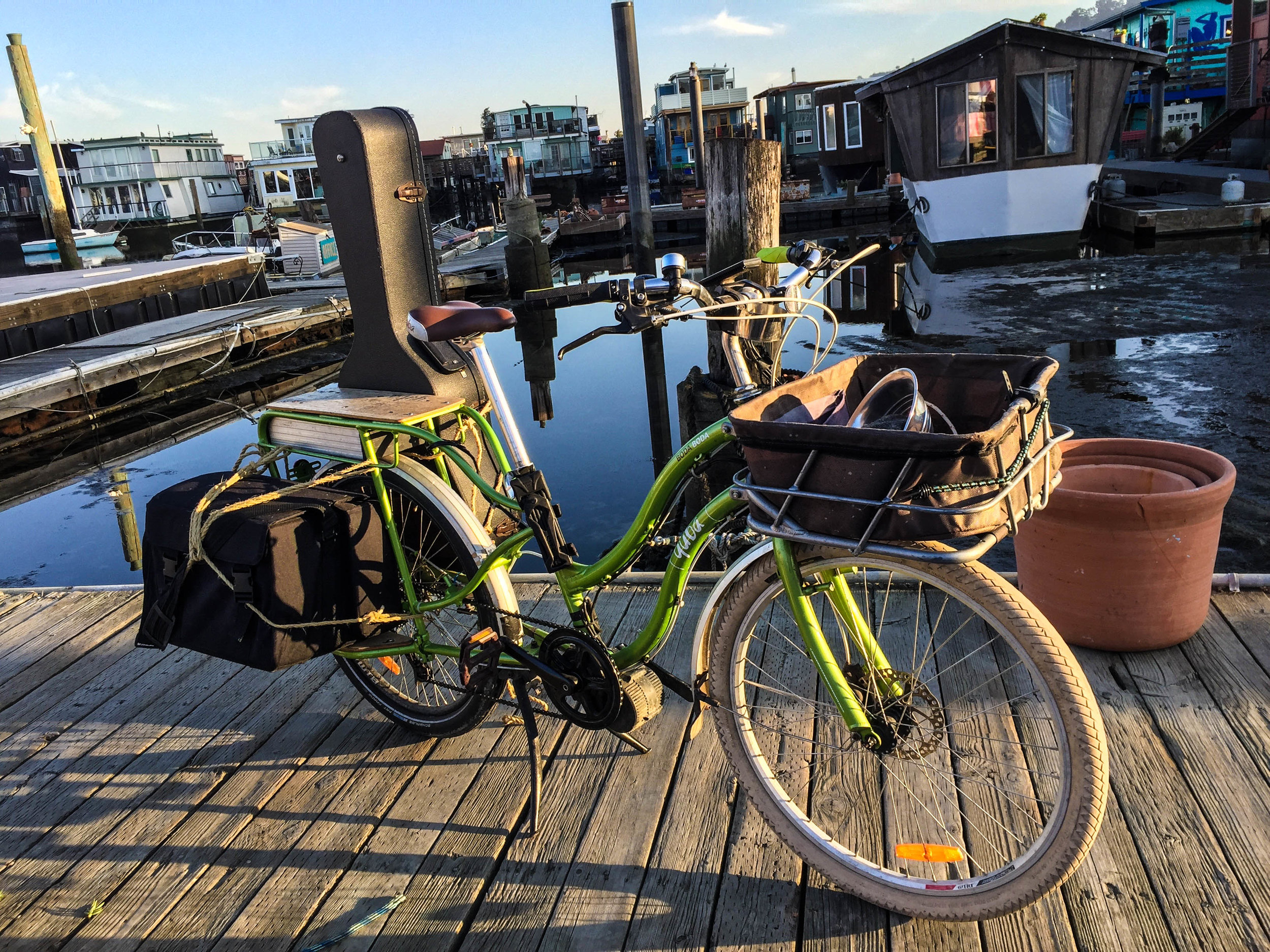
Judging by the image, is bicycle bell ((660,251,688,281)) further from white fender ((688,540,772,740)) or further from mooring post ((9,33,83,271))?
mooring post ((9,33,83,271))

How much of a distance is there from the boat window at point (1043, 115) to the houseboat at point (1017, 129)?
20 mm

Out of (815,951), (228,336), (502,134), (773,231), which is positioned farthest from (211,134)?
(815,951)

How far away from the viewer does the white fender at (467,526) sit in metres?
2.29

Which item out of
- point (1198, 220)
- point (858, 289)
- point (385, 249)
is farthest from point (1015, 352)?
point (1198, 220)

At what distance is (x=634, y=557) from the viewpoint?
6.82 feet

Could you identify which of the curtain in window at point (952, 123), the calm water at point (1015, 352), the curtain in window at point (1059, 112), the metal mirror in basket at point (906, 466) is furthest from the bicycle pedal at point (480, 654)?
the curtain in window at point (1059, 112)

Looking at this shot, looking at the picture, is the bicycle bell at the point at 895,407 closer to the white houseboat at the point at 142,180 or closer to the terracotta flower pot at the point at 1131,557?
the terracotta flower pot at the point at 1131,557

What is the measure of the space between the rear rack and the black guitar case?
5.01 feet

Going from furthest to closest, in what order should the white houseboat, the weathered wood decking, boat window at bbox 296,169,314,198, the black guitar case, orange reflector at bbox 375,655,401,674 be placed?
1. the white houseboat
2. boat window at bbox 296,169,314,198
3. the black guitar case
4. orange reflector at bbox 375,655,401,674
5. the weathered wood decking

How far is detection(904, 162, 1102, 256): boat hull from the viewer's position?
18.2m

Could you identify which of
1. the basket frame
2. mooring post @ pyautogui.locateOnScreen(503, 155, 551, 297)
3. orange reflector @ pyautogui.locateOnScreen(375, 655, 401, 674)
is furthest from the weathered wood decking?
mooring post @ pyautogui.locateOnScreen(503, 155, 551, 297)

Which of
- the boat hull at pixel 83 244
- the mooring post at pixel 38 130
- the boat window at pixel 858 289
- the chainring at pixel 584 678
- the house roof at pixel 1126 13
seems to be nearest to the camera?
the chainring at pixel 584 678

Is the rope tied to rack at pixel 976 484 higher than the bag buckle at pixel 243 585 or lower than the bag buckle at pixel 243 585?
higher

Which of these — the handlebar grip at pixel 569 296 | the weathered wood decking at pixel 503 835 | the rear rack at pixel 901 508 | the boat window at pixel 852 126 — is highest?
the boat window at pixel 852 126
